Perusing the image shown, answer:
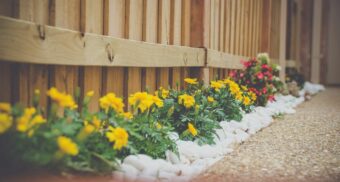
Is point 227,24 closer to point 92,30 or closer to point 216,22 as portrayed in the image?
point 216,22

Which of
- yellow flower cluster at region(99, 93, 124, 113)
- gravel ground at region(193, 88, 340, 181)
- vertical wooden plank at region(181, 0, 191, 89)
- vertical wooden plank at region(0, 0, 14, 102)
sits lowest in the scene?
gravel ground at region(193, 88, 340, 181)

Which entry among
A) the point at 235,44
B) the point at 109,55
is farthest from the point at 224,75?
the point at 109,55

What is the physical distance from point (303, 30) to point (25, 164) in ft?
37.0

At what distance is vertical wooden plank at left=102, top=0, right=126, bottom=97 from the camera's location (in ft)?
8.22

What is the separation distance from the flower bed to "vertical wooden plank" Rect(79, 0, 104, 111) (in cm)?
11

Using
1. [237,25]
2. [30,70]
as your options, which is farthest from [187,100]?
[237,25]

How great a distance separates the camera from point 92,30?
239 cm

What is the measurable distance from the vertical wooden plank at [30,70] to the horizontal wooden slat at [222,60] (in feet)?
7.06

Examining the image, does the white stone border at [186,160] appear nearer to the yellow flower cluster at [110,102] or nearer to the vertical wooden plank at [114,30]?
the yellow flower cluster at [110,102]

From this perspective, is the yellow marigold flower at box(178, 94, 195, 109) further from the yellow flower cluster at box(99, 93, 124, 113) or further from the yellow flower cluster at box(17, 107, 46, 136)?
the yellow flower cluster at box(17, 107, 46, 136)

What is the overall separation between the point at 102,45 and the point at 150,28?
85cm

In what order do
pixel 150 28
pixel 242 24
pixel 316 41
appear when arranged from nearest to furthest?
pixel 150 28 < pixel 242 24 < pixel 316 41

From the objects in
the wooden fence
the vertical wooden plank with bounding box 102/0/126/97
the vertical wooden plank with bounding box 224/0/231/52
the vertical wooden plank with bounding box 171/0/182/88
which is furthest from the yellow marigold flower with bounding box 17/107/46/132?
the vertical wooden plank with bounding box 224/0/231/52

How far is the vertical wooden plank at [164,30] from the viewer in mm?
3230
